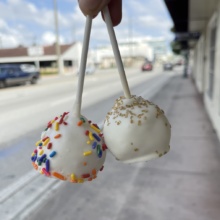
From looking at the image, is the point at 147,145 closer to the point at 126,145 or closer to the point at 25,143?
the point at 126,145

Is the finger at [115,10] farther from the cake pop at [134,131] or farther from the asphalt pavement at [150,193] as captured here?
the asphalt pavement at [150,193]

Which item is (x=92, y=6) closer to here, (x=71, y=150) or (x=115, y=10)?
(x=115, y=10)

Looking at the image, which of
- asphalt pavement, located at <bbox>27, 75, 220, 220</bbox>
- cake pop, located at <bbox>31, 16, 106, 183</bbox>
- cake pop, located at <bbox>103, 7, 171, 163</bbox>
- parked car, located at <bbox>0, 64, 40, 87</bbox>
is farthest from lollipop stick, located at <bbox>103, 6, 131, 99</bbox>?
parked car, located at <bbox>0, 64, 40, 87</bbox>

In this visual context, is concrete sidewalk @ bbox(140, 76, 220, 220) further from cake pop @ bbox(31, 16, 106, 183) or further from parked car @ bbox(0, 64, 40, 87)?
parked car @ bbox(0, 64, 40, 87)

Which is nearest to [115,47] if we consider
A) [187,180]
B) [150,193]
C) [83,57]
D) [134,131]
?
[83,57]

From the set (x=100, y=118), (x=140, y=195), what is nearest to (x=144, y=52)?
(x=100, y=118)

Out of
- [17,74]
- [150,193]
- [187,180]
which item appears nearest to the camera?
[150,193]

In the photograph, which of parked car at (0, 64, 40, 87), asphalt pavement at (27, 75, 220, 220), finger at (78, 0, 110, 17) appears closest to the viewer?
finger at (78, 0, 110, 17)
